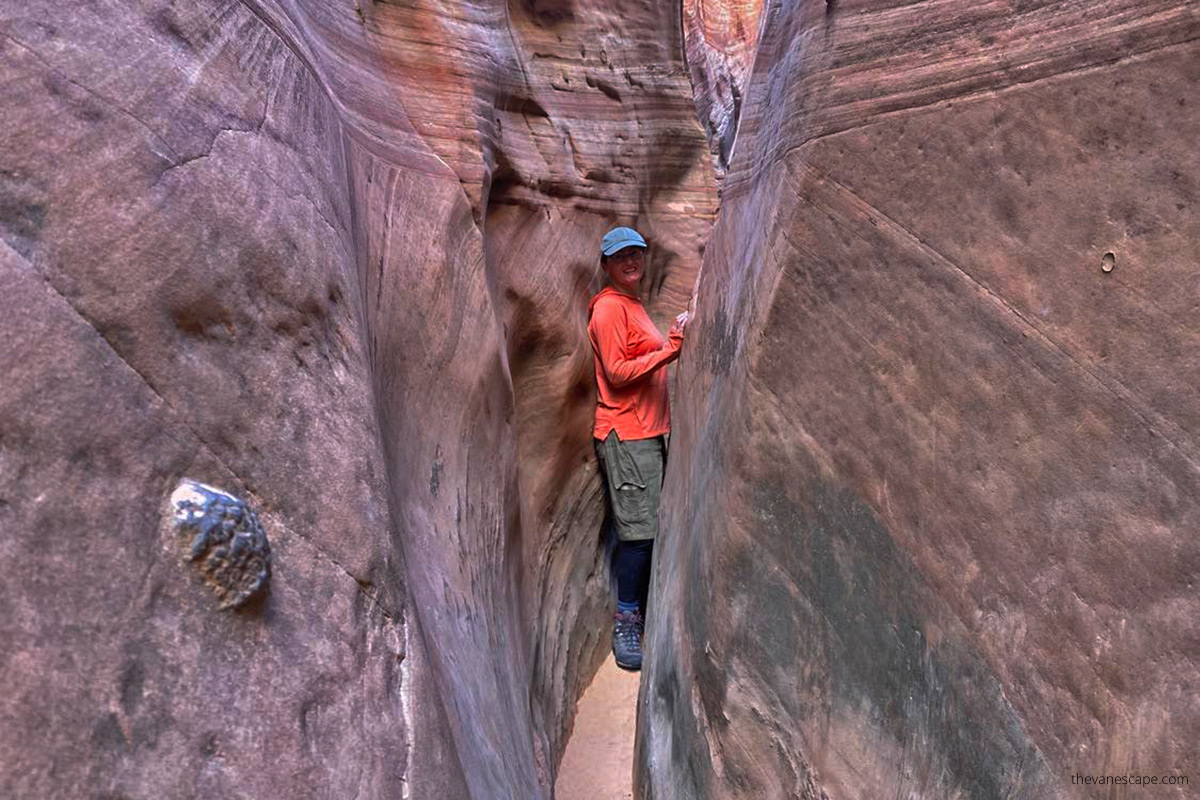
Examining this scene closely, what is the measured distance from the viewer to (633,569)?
14.1ft

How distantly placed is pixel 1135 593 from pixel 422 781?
1.38m

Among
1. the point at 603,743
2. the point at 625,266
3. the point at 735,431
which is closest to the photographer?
the point at 735,431

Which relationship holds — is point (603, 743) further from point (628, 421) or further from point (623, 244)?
point (623, 244)

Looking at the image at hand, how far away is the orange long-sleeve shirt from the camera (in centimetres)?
393

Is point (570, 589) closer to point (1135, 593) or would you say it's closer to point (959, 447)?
point (959, 447)

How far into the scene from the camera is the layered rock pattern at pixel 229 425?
122cm

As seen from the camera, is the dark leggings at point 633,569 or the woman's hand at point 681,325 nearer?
the woman's hand at point 681,325

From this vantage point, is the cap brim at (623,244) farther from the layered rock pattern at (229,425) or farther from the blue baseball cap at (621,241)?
the layered rock pattern at (229,425)

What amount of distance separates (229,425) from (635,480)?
289 cm

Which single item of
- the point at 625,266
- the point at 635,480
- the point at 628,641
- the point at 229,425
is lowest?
the point at 628,641

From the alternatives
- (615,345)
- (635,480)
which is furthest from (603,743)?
(615,345)

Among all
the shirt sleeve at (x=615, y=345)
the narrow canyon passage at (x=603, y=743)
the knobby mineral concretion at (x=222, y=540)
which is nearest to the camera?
the knobby mineral concretion at (x=222, y=540)

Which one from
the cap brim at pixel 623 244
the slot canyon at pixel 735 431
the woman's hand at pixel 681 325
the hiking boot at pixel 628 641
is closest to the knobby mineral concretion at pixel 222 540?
the slot canyon at pixel 735 431

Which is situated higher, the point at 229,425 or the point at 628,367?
the point at 628,367
